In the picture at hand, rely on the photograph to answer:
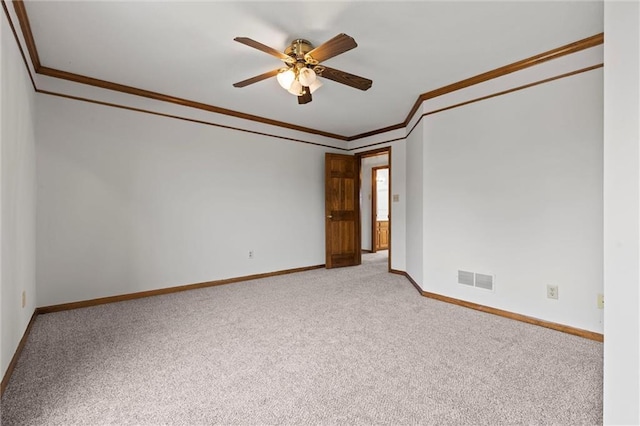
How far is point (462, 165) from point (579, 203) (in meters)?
1.14

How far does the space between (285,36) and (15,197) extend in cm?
234

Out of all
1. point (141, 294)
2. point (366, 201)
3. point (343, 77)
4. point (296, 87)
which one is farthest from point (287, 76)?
point (366, 201)

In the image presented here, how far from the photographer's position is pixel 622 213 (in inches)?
43.1

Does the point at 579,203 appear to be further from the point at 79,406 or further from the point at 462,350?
the point at 79,406

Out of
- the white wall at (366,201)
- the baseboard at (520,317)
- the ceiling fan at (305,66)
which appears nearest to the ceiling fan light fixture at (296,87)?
the ceiling fan at (305,66)

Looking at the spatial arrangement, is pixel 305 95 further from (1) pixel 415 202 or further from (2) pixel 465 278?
(2) pixel 465 278

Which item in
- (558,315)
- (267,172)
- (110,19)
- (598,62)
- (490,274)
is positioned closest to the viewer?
(110,19)

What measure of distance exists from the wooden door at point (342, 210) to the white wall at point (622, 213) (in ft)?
14.5

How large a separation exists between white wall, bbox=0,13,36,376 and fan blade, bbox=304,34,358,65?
1.95 metres

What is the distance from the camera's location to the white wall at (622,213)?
41.1 inches

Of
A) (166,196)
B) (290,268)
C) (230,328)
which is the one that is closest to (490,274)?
(230,328)

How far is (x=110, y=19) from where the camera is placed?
2.24 metres

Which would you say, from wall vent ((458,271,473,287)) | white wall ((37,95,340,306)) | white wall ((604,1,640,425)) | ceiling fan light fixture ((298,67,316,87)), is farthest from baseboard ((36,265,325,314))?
white wall ((604,1,640,425))

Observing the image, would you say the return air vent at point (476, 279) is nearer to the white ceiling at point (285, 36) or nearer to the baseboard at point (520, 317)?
the baseboard at point (520, 317)
